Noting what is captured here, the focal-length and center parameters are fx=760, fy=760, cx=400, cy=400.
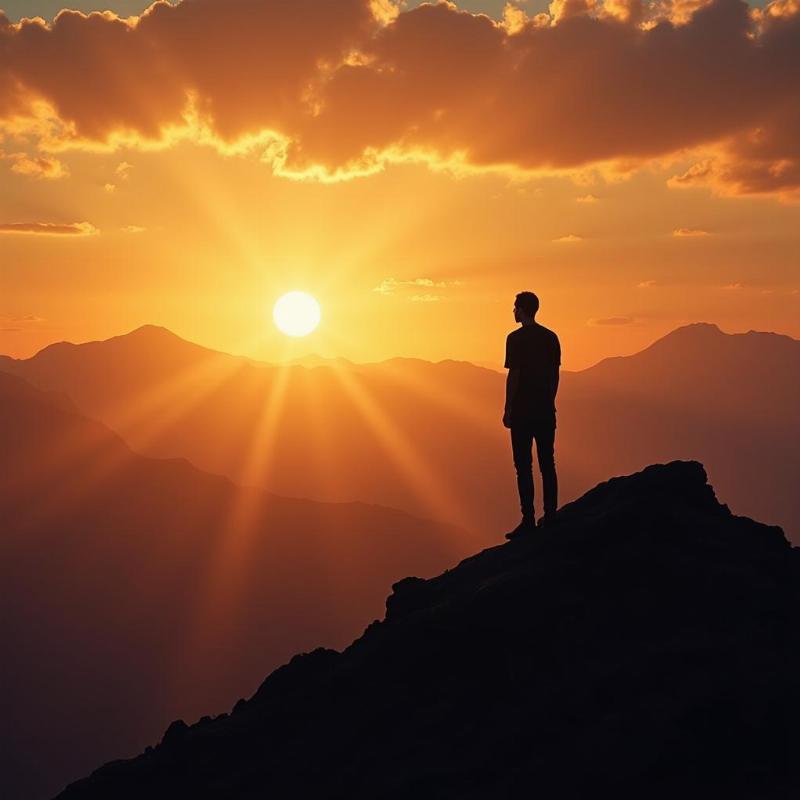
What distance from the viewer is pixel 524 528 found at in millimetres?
12781

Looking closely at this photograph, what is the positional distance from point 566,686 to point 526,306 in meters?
5.62

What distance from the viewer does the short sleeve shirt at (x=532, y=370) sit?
11.6 m

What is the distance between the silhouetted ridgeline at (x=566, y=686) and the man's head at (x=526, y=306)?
316cm

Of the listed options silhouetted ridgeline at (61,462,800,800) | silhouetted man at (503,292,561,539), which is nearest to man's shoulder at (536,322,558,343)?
silhouetted man at (503,292,561,539)

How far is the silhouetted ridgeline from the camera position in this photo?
724cm

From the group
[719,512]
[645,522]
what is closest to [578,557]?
[645,522]

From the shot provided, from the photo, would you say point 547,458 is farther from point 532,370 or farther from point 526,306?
point 526,306

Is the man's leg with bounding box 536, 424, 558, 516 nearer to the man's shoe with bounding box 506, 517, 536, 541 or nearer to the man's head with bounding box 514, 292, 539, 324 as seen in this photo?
the man's shoe with bounding box 506, 517, 536, 541

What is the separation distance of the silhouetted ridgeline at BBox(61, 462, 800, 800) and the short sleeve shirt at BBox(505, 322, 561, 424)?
1883mm

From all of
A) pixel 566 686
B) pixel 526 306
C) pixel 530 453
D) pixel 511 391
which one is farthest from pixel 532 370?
pixel 566 686

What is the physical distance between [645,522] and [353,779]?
5191mm

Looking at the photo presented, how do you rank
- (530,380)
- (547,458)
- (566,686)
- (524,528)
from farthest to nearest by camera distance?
(524,528) < (547,458) < (530,380) < (566,686)

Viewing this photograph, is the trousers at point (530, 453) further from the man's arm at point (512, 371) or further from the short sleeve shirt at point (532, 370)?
the man's arm at point (512, 371)

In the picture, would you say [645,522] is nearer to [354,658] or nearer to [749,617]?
[749,617]
